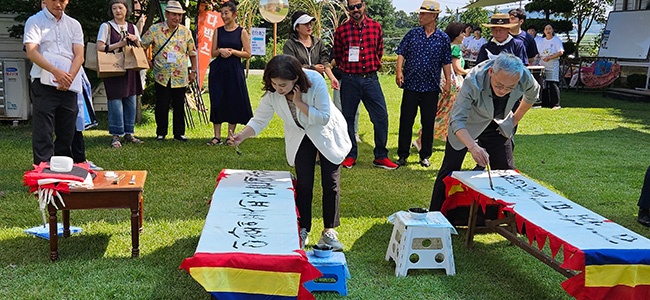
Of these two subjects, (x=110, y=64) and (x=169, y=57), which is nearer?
(x=110, y=64)

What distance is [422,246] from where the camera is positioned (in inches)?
160

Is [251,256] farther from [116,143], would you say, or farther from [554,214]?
[116,143]

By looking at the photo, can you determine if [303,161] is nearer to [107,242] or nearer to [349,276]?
[349,276]

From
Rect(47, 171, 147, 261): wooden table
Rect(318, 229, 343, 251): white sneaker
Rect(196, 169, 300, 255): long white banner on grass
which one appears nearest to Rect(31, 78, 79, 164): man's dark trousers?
Rect(47, 171, 147, 261): wooden table

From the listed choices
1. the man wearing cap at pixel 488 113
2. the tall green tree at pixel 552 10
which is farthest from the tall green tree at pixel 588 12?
the man wearing cap at pixel 488 113

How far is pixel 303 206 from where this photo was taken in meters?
4.30

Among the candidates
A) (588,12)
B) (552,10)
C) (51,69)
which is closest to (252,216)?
(51,69)

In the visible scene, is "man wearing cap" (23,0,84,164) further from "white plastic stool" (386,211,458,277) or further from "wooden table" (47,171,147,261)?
"white plastic stool" (386,211,458,277)

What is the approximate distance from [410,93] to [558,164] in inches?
74.8

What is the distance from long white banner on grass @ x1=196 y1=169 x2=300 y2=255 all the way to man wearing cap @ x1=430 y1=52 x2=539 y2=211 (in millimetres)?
1181

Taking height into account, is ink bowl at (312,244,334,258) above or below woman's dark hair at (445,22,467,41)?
below

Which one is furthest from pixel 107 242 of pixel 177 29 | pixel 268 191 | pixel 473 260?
pixel 177 29

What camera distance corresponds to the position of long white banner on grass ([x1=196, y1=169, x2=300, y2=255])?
306 cm

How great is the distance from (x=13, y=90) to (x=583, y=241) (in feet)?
25.9
